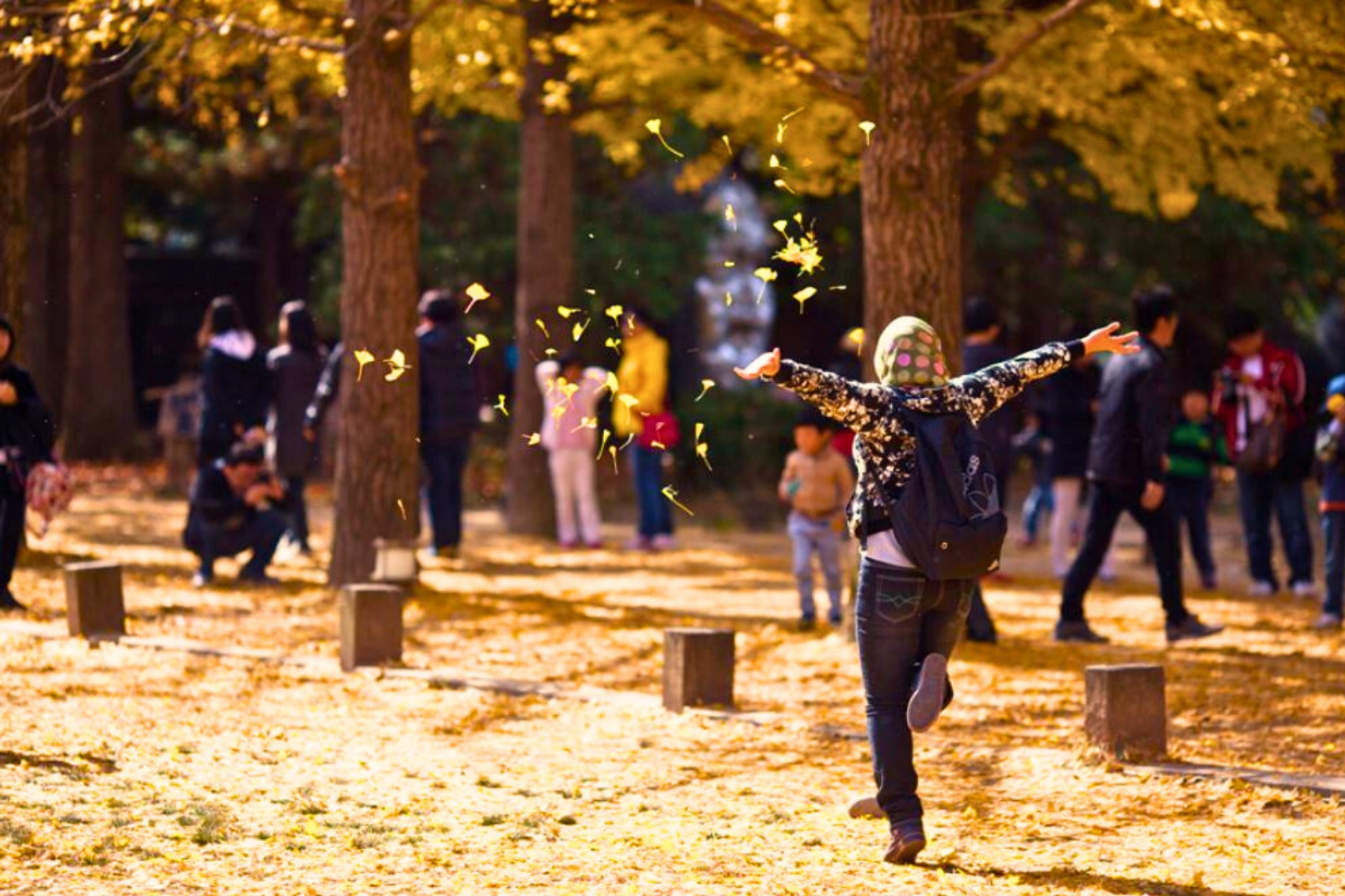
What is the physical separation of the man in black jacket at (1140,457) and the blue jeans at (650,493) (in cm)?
638

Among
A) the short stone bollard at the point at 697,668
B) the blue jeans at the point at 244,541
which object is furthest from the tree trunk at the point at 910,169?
the blue jeans at the point at 244,541

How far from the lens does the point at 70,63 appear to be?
13.7m

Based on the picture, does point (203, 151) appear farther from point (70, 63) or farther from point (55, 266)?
point (70, 63)

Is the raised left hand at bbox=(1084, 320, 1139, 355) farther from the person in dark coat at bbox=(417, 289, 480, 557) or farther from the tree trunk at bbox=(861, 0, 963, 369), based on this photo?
the person in dark coat at bbox=(417, 289, 480, 557)

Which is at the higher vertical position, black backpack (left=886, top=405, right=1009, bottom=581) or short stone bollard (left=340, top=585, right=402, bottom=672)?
black backpack (left=886, top=405, right=1009, bottom=581)

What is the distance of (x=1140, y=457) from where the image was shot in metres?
12.7

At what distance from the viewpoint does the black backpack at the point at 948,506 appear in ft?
23.7

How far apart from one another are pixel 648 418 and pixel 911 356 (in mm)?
11022

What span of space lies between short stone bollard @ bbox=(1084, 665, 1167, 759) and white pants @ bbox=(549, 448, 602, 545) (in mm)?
10130

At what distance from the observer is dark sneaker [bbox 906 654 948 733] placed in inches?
283

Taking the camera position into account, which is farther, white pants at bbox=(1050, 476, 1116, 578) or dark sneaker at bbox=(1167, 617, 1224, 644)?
white pants at bbox=(1050, 476, 1116, 578)

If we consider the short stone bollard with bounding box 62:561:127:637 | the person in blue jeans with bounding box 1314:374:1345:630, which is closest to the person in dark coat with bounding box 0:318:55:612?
the short stone bollard with bounding box 62:561:127:637

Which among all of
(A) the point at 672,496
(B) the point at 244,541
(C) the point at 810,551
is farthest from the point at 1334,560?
(B) the point at 244,541

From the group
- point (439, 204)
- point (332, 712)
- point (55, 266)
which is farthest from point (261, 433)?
point (55, 266)
